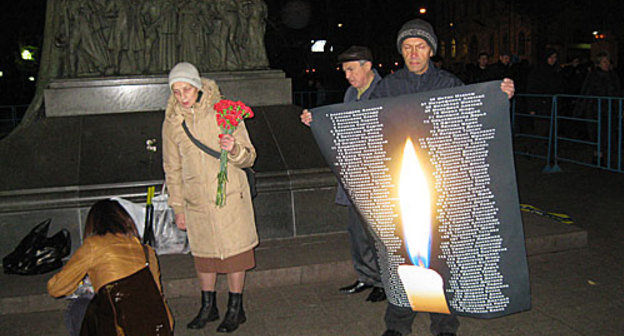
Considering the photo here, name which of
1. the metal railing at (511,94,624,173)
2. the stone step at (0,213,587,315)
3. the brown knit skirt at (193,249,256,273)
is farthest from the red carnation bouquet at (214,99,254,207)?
A: the metal railing at (511,94,624,173)

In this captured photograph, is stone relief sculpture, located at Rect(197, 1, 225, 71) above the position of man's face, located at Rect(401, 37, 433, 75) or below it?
above

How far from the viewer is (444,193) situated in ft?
11.9

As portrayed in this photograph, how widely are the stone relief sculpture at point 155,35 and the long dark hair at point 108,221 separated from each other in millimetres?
5125

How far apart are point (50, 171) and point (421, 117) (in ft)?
14.1

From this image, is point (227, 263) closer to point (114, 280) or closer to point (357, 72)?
point (114, 280)

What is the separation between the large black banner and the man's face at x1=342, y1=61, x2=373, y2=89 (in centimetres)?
116

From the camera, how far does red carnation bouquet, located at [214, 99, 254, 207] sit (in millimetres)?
4242

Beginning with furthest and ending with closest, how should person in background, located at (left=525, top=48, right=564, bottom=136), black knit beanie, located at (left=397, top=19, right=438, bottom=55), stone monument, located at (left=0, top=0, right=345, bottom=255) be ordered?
Answer: person in background, located at (left=525, top=48, right=564, bottom=136) → stone monument, located at (left=0, top=0, right=345, bottom=255) → black knit beanie, located at (left=397, top=19, right=438, bottom=55)

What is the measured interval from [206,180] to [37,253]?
2.19m

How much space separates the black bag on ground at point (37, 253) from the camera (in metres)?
5.56

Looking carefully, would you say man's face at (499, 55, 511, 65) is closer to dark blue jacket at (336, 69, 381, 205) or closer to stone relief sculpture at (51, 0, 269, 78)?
stone relief sculpture at (51, 0, 269, 78)

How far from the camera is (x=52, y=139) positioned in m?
7.05

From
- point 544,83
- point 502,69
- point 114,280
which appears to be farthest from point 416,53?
point 502,69

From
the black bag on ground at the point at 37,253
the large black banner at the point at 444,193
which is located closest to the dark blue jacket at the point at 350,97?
the large black banner at the point at 444,193
